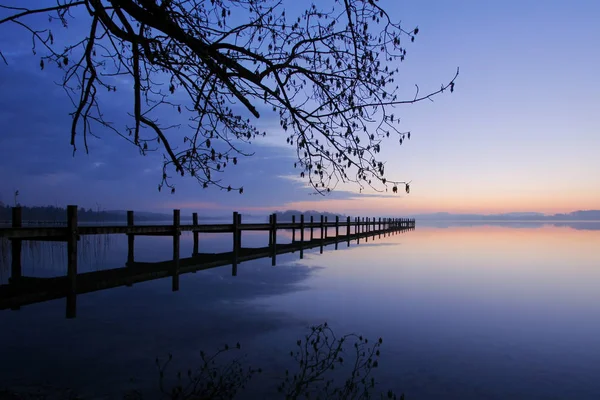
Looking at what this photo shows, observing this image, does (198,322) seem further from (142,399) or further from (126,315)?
(142,399)

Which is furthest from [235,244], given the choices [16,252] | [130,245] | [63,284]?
[63,284]

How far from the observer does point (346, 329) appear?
38.8 ft

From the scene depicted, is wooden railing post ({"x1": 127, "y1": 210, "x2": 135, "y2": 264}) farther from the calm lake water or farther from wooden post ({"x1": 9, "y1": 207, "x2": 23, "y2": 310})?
wooden post ({"x1": 9, "y1": 207, "x2": 23, "y2": 310})

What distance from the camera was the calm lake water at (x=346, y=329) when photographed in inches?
313

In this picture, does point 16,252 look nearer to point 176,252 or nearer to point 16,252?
point 16,252

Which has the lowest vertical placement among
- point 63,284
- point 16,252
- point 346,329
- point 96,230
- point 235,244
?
point 346,329

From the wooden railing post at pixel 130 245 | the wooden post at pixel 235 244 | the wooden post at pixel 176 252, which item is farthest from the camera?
the wooden post at pixel 235 244

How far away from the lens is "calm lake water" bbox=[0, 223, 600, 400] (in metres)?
7.95

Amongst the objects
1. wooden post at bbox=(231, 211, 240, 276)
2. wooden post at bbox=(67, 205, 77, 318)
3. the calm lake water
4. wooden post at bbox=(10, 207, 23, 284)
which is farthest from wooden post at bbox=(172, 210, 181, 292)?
wooden post at bbox=(10, 207, 23, 284)

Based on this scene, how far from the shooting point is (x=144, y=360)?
8.56 m

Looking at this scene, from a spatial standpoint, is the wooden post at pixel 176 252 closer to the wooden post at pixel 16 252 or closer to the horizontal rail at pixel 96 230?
the horizontal rail at pixel 96 230

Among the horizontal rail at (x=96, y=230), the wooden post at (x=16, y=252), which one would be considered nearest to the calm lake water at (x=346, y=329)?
the wooden post at (x=16, y=252)

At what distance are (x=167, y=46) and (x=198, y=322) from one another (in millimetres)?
8797

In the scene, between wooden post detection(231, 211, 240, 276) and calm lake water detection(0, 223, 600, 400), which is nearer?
calm lake water detection(0, 223, 600, 400)
